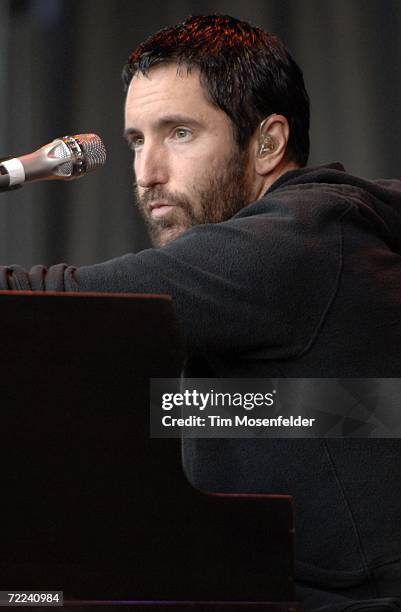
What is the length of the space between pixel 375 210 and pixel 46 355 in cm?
73

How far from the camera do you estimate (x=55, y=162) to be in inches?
52.6

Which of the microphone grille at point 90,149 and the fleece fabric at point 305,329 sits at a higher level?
the microphone grille at point 90,149

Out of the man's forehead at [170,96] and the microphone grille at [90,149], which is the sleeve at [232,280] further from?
the man's forehead at [170,96]

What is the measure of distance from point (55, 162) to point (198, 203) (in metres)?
0.59

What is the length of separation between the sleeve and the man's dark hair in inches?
22.9

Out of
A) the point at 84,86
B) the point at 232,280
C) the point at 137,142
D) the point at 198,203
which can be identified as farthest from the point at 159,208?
the point at 84,86

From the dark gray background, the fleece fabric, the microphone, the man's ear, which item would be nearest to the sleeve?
the fleece fabric

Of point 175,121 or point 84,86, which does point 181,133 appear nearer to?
point 175,121

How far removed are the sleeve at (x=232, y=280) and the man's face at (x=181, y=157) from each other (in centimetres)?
47

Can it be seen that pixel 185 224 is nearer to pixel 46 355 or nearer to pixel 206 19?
pixel 206 19

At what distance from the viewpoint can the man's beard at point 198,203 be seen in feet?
6.22

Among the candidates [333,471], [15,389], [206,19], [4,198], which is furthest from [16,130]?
[15,389]

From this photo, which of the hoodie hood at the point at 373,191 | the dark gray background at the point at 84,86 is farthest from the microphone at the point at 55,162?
the dark gray background at the point at 84,86

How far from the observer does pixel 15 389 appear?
1.05 m
